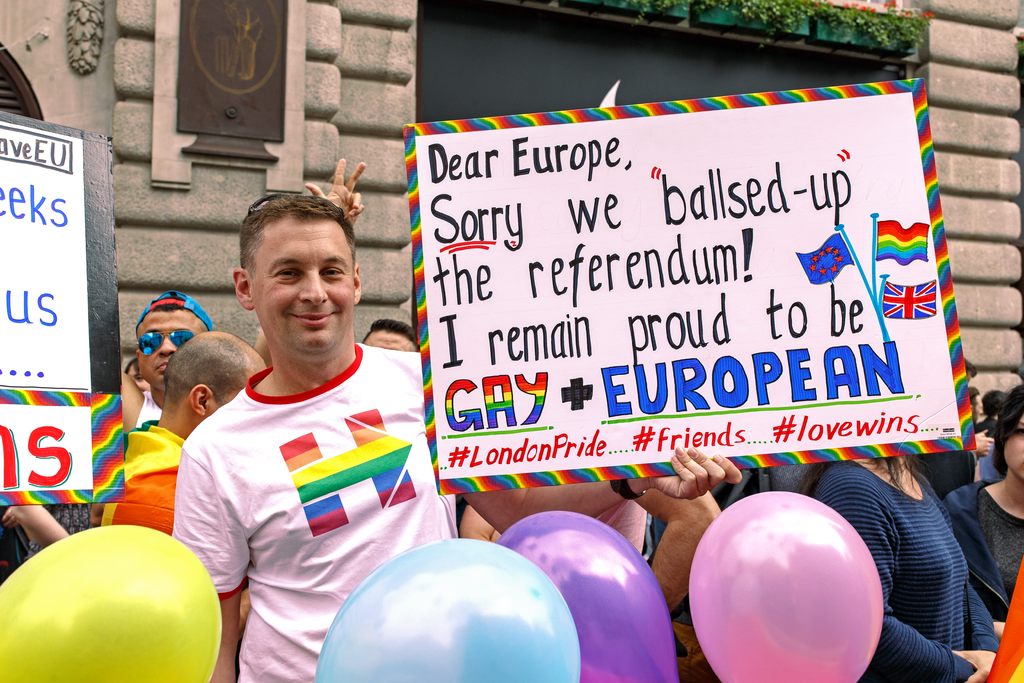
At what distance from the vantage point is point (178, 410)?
2.58 meters

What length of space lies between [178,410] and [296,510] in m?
1.07

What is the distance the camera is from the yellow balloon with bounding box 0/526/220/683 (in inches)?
47.6

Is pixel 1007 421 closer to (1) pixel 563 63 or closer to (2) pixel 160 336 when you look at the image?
(2) pixel 160 336

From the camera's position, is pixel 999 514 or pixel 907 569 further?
pixel 999 514

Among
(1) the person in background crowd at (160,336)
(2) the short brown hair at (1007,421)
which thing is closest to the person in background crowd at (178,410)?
(1) the person in background crowd at (160,336)

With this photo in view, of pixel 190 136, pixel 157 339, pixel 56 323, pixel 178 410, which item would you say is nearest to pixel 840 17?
pixel 190 136

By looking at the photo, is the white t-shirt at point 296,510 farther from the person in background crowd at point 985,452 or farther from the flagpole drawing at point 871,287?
the person in background crowd at point 985,452

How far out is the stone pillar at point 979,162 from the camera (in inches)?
316

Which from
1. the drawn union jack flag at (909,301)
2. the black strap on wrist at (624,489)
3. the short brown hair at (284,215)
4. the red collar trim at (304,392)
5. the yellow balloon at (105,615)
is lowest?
the yellow balloon at (105,615)

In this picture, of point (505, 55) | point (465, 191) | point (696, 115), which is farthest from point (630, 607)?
point (505, 55)

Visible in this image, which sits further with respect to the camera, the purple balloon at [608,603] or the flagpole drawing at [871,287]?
the flagpole drawing at [871,287]

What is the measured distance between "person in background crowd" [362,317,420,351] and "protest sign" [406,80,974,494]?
2069 mm

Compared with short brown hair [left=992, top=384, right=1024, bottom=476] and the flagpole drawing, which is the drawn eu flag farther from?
short brown hair [left=992, top=384, right=1024, bottom=476]

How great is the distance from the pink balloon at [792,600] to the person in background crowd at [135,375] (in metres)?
3.35
